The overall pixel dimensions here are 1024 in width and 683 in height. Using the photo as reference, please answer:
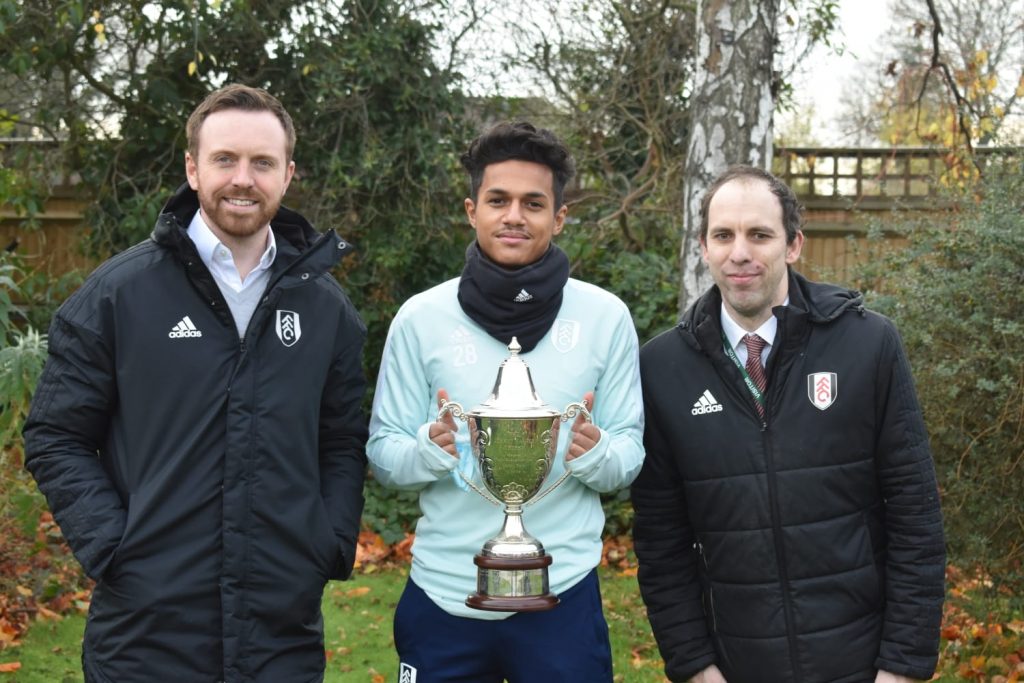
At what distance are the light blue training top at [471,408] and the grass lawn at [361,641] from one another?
2729 mm

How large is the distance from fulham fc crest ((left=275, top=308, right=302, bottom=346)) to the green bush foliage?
10.4 feet

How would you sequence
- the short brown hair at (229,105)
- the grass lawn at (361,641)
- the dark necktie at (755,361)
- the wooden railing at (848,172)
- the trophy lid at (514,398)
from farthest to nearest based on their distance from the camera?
the wooden railing at (848,172) → the grass lawn at (361,641) → the dark necktie at (755,361) → the short brown hair at (229,105) → the trophy lid at (514,398)

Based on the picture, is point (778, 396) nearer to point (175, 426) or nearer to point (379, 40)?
point (175, 426)

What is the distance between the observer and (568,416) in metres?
3.13

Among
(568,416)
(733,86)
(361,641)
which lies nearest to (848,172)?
(733,86)

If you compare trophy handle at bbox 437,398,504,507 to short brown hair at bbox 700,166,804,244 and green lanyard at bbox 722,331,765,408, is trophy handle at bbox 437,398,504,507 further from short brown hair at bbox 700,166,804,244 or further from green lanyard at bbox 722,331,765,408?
short brown hair at bbox 700,166,804,244

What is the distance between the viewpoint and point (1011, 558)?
16.8 feet

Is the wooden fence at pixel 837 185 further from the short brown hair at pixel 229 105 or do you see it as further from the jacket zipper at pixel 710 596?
the short brown hair at pixel 229 105

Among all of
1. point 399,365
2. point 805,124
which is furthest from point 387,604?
point 805,124

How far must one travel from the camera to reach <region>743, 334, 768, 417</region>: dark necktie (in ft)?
10.7

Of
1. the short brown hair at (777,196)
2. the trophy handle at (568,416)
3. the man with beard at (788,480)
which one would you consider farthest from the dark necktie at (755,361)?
the trophy handle at (568,416)

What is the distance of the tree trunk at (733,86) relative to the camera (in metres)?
5.57

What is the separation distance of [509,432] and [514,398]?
0.09 metres

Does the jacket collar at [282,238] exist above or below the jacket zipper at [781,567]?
above
